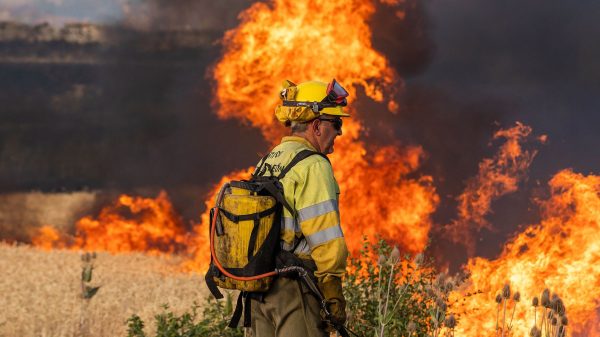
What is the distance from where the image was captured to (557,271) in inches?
413

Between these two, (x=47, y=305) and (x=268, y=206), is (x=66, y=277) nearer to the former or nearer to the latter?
(x=47, y=305)

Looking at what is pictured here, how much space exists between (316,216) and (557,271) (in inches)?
257

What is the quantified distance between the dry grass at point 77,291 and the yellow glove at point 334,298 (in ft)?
20.9

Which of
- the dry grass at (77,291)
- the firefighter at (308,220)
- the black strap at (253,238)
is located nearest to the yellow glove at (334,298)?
the firefighter at (308,220)

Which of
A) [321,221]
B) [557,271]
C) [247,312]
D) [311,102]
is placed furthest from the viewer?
[557,271]

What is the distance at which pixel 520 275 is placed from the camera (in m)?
10.5

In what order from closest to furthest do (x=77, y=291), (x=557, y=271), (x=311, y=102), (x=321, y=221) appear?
1. (x=321, y=221)
2. (x=311, y=102)
3. (x=557, y=271)
4. (x=77, y=291)

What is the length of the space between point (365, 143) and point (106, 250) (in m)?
7.79

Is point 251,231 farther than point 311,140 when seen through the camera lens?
No

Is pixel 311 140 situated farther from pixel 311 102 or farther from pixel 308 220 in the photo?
pixel 308 220

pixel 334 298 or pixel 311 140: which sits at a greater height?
pixel 311 140

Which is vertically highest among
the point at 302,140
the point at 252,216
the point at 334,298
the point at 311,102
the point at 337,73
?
the point at 337,73

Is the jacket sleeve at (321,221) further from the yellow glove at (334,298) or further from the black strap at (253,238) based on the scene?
the black strap at (253,238)

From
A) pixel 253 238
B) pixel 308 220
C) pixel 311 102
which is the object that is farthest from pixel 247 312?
pixel 311 102
